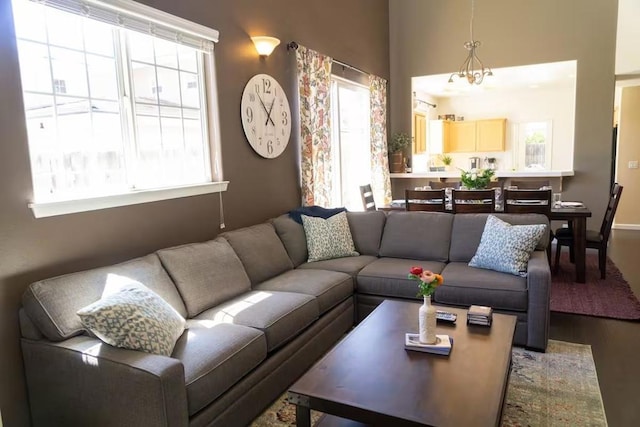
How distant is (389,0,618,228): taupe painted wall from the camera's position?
5941mm

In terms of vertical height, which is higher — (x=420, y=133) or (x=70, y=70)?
(x=70, y=70)

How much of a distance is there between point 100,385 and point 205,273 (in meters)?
1.02

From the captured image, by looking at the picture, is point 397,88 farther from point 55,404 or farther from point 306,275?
point 55,404

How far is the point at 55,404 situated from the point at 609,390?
9.80 feet

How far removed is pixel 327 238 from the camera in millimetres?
3973

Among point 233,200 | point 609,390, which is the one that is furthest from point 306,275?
point 609,390

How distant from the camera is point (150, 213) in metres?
2.98

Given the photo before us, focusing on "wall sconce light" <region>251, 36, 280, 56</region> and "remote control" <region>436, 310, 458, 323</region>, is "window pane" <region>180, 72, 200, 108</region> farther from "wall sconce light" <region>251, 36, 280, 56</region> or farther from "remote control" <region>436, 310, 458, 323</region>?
"remote control" <region>436, 310, 458, 323</region>

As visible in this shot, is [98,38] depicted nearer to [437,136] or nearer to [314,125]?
[314,125]

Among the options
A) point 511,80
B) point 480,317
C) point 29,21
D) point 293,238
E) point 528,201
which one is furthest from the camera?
point 511,80

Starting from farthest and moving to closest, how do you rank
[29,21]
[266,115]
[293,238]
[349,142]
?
[349,142]
[266,115]
[293,238]
[29,21]

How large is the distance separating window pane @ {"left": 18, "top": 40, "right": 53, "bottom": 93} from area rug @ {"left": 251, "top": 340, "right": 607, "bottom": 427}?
7.01 feet

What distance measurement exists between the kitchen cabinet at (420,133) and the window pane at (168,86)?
222 inches

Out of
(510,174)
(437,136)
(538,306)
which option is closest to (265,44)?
(538,306)
